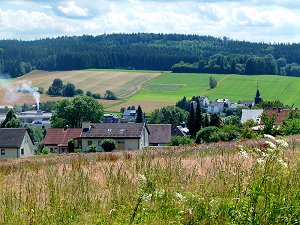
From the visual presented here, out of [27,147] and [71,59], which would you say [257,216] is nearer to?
[27,147]

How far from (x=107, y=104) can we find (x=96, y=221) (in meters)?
122

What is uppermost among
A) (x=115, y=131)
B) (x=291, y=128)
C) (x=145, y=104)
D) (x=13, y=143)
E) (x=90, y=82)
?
(x=291, y=128)

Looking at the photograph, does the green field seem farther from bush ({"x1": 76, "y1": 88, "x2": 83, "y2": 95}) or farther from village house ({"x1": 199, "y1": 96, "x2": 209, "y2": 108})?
bush ({"x1": 76, "y1": 88, "x2": 83, "y2": 95})

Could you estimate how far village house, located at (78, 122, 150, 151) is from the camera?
177 feet

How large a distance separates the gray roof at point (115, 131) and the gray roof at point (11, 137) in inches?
264

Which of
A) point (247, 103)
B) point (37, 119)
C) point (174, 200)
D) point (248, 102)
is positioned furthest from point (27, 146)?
point (248, 102)

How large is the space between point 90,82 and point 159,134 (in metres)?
89.4

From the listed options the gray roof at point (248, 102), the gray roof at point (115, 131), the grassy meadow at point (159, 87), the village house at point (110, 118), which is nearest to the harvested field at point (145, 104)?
the grassy meadow at point (159, 87)

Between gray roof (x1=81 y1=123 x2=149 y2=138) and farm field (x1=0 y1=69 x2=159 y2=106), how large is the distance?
70111 millimetres

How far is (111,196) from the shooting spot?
668 centimetres

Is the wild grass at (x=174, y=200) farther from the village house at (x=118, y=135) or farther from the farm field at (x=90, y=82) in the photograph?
the farm field at (x=90, y=82)

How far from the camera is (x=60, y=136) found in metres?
65.0

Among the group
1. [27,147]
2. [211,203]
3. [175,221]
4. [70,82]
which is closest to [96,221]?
[175,221]

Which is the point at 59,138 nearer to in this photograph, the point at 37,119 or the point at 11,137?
the point at 11,137
